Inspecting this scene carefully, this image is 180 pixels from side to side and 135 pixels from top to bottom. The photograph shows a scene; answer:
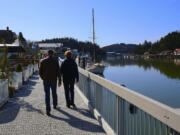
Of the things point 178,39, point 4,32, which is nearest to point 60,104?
point 4,32

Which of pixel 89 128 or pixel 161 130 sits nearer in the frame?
pixel 161 130

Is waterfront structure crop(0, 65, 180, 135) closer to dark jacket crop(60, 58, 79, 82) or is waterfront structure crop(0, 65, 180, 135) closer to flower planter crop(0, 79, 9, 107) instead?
flower planter crop(0, 79, 9, 107)

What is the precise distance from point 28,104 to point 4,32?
67125 mm

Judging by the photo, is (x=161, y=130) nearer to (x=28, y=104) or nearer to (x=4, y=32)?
(x=28, y=104)

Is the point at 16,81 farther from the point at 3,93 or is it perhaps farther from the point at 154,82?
the point at 154,82

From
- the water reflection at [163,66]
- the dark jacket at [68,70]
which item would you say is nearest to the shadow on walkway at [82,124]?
the dark jacket at [68,70]

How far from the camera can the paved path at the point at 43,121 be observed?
5.06 meters

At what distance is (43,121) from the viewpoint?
5.73 meters

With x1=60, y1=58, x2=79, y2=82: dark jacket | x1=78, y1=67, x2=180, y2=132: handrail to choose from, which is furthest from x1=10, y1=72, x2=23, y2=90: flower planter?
x1=78, y1=67, x2=180, y2=132: handrail

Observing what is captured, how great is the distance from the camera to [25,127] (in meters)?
5.26

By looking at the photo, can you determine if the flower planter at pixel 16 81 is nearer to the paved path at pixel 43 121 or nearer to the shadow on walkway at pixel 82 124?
the paved path at pixel 43 121

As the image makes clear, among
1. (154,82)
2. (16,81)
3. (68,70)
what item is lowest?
(154,82)

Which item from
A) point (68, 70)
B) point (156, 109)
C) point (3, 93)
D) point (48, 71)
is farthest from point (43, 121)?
point (156, 109)

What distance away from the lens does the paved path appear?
5.06 meters
